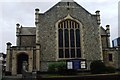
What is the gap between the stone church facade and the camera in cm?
3666

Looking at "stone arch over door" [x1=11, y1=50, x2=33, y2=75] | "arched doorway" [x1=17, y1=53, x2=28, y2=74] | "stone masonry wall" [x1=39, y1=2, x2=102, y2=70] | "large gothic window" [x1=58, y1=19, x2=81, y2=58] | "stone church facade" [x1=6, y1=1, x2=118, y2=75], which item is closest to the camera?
"stone arch over door" [x1=11, y1=50, x2=33, y2=75]

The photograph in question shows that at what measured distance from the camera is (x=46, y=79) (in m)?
24.6

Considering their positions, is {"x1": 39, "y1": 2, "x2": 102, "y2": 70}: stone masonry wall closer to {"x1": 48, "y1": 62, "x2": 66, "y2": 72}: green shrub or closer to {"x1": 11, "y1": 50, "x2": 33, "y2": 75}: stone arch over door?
{"x1": 48, "y1": 62, "x2": 66, "y2": 72}: green shrub

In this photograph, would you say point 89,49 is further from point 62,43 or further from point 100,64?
point 100,64

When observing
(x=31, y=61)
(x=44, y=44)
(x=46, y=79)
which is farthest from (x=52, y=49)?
(x=46, y=79)

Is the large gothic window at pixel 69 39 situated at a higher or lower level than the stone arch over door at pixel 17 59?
higher

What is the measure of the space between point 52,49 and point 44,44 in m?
1.57

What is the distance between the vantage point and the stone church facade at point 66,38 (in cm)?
3666

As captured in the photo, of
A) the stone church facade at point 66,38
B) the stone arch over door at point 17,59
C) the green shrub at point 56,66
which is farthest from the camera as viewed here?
the stone church facade at point 66,38

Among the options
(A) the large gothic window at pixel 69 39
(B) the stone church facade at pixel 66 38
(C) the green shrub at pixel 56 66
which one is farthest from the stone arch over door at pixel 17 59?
(A) the large gothic window at pixel 69 39

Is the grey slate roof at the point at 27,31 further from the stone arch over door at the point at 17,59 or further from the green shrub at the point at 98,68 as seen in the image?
the green shrub at the point at 98,68

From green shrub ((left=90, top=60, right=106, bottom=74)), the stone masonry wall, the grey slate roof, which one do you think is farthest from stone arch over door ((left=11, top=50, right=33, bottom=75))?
green shrub ((left=90, top=60, right=106, bottom=74))

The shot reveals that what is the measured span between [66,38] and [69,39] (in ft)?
1.76

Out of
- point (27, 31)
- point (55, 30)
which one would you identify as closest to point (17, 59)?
point (55, 30)
